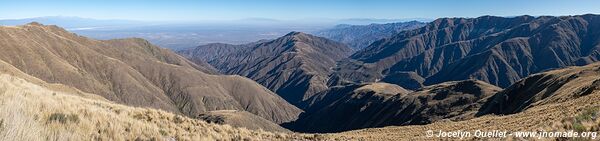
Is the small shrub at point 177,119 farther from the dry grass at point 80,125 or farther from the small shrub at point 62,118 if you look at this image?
the small shrub at point 62,118

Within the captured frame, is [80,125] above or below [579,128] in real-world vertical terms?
above

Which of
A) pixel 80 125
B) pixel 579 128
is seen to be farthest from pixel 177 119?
pixel 579 128

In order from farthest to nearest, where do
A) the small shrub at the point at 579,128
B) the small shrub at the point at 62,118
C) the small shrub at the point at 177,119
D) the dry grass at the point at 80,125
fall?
1. the small shrub at the point at 177,119
2. the small shrub at the point at 579,128
3. the small shrub at the point at 62,118
4. the dry grass at the point at 80,125

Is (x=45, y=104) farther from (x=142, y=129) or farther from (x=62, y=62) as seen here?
(x=62, y=62)

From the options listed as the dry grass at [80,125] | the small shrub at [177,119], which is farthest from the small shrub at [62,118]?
the small shrub at [177,119]

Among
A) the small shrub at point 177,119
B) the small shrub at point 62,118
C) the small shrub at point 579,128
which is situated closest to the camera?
the small shrub at point 62,118

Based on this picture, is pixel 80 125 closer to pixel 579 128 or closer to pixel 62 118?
pixel 62 118

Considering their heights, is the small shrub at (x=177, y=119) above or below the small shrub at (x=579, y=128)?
below

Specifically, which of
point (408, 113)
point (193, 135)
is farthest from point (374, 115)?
point (193, 135)

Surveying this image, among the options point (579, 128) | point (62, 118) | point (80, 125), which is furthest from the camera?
point (579, 128)

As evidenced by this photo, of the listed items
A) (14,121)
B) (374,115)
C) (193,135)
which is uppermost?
(14,121)

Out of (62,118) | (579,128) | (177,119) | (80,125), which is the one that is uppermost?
(62,118)
